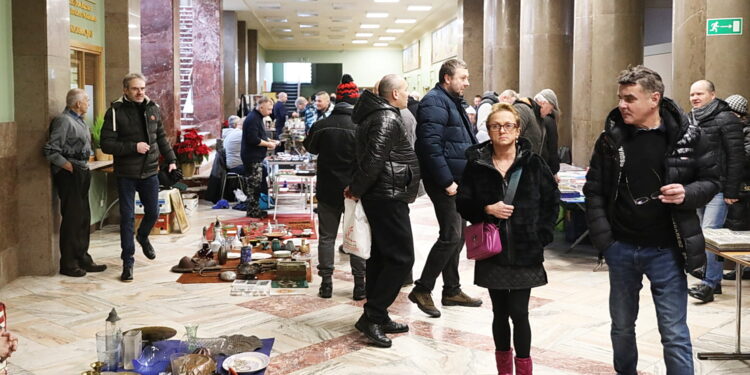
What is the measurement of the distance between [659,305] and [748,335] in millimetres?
2173

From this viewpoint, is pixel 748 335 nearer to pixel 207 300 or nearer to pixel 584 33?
pixel 207 300

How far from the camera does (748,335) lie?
5.28 meters

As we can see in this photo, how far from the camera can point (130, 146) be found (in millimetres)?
6859

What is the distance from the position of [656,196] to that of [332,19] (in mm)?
25208

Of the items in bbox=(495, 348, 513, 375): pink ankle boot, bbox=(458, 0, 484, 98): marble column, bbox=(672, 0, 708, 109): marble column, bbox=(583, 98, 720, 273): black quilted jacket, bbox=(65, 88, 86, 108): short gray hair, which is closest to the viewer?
bbox=(583, 98, 720, 273): black quilted jacket

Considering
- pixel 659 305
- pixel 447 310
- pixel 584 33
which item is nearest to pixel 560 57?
pixel 584 33

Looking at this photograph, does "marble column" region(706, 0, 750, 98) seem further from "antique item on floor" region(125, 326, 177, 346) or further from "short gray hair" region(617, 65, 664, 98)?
"antique item on floor" region(125, 326, 177, 346)

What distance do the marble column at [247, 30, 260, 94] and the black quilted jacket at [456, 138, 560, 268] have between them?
28.6 m

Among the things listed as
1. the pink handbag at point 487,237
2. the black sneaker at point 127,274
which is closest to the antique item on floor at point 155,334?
the pink handbag at point 487,237

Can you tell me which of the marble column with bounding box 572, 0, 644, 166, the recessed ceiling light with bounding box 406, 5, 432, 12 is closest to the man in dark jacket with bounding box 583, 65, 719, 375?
the marble column with bounding box 572, 0, 644, 166

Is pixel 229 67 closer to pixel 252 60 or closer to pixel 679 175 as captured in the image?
pixel 252 60

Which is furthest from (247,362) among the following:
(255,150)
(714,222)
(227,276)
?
(255,150)

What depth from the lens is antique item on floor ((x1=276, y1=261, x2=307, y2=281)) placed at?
6.79 m

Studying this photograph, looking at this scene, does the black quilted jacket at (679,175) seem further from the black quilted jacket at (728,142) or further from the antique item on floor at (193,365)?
the black quilted jacket at (728,142)
